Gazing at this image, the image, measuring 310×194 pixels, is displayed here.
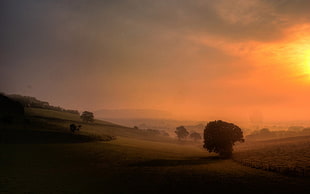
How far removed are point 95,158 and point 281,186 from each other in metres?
41.7

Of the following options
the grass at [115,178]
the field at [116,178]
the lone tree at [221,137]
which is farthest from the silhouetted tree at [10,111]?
the lone tree at [221,137]

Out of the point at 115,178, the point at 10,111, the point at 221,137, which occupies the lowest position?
the point at 115,178

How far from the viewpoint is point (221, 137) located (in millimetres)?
69625

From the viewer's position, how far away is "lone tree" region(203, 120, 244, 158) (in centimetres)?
6969

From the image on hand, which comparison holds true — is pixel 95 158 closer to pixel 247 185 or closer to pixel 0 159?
pixel 0 159

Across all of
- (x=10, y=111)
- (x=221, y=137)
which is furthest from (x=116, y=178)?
(x=10, y=111)

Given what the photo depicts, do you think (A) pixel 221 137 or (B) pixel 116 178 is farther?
(A) pixel 221 137

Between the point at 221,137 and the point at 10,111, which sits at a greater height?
the point at 10,111

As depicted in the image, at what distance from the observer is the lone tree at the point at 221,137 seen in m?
69.7

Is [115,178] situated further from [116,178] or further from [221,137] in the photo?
[221,137]

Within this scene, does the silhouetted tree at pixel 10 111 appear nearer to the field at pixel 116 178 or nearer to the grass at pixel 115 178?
the field at pixel 116 178

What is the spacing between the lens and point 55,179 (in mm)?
36375

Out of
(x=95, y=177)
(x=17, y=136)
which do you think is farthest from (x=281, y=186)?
(x=17, y=136)

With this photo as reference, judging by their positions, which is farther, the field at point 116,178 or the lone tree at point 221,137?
the lone tree at point 221,137
